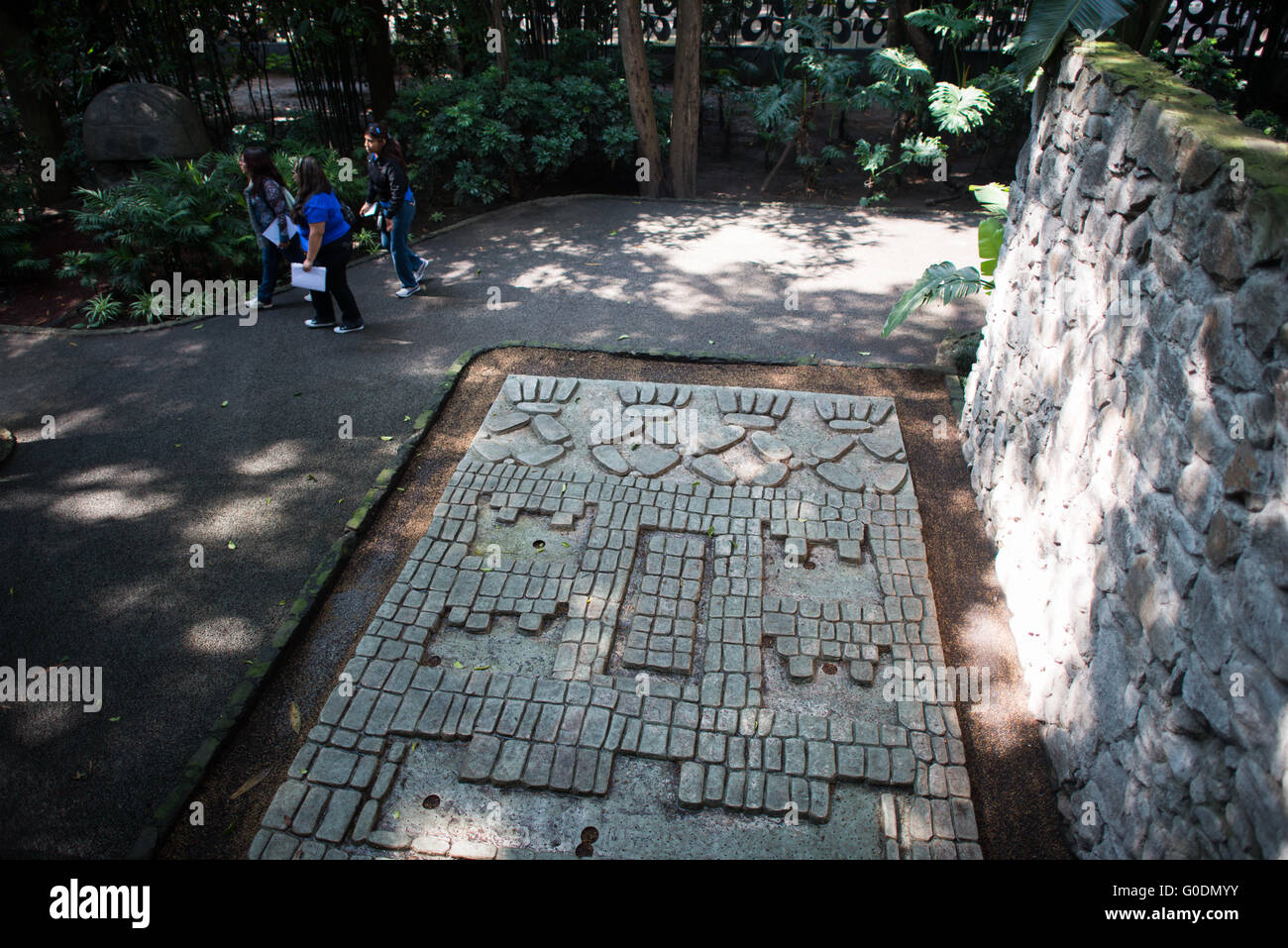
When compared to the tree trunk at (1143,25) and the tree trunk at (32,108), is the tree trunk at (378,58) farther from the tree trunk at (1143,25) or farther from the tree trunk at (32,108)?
the tree trunk at (1143,25)

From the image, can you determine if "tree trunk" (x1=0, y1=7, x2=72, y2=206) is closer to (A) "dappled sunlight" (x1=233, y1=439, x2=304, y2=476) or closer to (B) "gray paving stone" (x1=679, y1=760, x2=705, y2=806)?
(A) "dappled sunlight" (x1=233, y1=439, x2=304, y2=476)

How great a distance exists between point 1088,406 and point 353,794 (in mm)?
3956

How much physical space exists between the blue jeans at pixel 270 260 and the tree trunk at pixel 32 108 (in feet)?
17.2

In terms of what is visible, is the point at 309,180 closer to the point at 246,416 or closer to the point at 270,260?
the point at 270,260

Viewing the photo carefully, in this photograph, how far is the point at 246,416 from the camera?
654 centimetres

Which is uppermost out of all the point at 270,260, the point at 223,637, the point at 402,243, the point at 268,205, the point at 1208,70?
the point at 1208,70

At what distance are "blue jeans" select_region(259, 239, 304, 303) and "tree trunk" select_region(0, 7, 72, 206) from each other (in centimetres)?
523

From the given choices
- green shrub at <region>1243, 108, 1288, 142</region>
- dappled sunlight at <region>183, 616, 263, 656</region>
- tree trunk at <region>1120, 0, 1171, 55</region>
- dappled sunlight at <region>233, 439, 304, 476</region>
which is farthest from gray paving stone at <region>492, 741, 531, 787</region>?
green shrub at <region>1243, 108, 1288, 142</region>

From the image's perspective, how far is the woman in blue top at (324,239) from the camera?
23.4ft

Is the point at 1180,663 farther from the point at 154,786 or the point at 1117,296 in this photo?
the point at 154,786

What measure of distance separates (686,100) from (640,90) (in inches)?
28.9

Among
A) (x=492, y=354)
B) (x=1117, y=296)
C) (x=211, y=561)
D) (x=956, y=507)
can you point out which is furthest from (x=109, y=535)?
(x=1117, y=296)

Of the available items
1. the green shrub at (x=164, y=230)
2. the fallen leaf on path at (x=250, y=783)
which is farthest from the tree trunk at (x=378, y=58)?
the fallen leaf on path at (x=250, y=783)

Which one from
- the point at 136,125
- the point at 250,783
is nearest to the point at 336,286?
the point at 136,125
